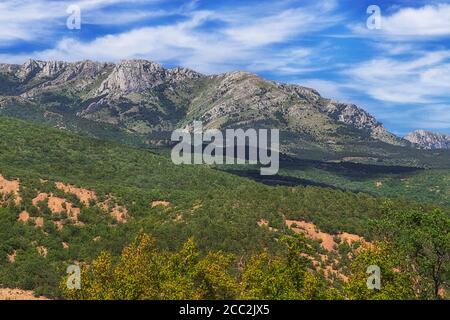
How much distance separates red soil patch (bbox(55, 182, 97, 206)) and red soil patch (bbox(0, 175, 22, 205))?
27.5ft

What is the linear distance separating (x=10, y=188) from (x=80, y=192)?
525 inches

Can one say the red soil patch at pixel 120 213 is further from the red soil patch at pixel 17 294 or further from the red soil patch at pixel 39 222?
the red soil patch at pixel 17 294

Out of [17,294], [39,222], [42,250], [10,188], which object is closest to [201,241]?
[42,250]

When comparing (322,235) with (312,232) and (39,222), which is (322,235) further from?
(39,222)

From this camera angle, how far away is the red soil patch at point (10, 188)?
84312 millimetres

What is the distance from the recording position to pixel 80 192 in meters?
95.1

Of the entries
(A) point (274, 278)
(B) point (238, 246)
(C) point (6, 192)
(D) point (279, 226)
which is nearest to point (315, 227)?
(D) point (279, 226)

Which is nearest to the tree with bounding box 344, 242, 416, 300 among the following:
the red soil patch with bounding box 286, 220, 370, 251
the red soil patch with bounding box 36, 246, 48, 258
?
the red soil patch with bounding box 286, 220, 370, 251

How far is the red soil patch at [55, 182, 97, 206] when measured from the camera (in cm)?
9306

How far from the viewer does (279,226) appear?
269ft

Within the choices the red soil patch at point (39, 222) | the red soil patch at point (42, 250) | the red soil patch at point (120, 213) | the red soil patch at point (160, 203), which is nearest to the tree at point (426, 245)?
the red soil patch at point (42, 250)

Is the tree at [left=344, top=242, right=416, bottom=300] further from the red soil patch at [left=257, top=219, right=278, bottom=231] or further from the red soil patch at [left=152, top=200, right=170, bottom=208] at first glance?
the red soil patch at [left=152, top=200, right=170, bottom=208]
